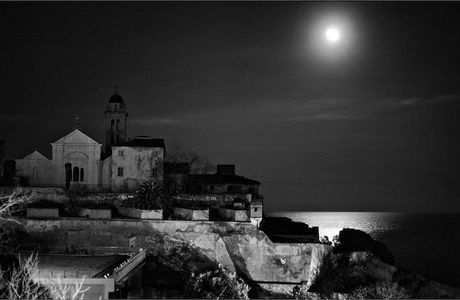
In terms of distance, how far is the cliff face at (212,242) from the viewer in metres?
43.8

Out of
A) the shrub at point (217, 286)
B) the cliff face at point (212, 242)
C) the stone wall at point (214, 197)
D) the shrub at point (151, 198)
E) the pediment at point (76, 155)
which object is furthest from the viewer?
the pediment at point (76, 155)

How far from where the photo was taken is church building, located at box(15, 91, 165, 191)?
51.1 meters

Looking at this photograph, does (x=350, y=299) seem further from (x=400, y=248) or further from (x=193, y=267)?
(x=400, y=248)

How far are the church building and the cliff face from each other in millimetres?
6579

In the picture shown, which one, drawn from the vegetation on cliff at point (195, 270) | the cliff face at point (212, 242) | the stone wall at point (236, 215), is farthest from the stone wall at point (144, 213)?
the stone wall at point (236, 215)

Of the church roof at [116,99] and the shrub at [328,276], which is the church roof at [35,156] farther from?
the shrub at [328,276]

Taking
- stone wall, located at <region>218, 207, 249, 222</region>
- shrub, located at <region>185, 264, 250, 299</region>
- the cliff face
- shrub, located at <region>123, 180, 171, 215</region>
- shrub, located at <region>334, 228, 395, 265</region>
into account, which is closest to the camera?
shrub, located at <region>185, 264, 250, 299</region>

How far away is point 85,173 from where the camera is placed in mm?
52125

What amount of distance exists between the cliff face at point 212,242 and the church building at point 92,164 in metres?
6.58

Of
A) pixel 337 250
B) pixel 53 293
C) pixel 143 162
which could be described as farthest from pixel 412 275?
pixel 53 293

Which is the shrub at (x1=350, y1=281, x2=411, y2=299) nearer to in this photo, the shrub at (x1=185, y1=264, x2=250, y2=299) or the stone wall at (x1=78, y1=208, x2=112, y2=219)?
the shrub at (x1=185, y1=264, x2=250, y2=299)

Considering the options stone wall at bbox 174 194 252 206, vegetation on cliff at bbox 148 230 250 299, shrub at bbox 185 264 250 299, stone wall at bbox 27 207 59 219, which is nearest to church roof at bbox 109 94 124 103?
stone wall at bbox 174 194 252 206

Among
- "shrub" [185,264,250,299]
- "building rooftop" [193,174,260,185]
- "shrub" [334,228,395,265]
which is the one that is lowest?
"shrub" [185,264,250,299]

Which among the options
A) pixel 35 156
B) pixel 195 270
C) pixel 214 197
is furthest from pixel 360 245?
pixel 35 156
